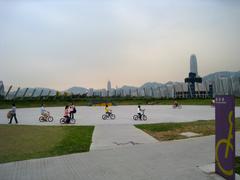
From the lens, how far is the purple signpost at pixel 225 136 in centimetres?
497

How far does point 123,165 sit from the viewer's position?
631 centimetres

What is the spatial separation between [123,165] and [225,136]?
9.18 feet

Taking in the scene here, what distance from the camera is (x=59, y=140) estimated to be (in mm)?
10008

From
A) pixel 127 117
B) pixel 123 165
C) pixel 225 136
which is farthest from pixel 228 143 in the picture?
pixel 127 117

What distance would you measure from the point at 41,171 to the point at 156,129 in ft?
25.9

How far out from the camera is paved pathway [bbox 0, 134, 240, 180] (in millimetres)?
5511

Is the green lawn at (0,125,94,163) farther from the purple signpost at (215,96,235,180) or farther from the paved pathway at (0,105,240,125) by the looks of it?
the paved pathway at (0,105,240,125)

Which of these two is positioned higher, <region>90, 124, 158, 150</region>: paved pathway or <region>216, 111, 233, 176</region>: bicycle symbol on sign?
<region>216, 111, 233, 176</region>: bicycle symbol on sign

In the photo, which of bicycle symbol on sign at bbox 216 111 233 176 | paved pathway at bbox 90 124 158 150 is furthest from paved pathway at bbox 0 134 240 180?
paved pathway at bbox 90 124 158 150

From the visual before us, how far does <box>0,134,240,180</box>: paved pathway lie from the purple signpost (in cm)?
39

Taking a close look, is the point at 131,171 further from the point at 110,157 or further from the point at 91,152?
the point at 91,152

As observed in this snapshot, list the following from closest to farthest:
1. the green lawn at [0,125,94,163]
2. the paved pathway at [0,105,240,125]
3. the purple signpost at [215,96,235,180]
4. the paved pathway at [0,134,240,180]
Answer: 1. the purple signpost at [215,96,235,180]
2. the paved pathway at [0,134,240,180]
3. the green lawn at [0,125,94,163]
4. the paved pathway at [0,105,240,125]

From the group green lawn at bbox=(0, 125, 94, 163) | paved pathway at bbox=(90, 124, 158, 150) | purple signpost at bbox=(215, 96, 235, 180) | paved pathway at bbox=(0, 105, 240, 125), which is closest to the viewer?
purple signpost at bbox=(215, 96, 235, 180)

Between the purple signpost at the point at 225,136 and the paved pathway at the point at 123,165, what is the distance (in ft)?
1.29
